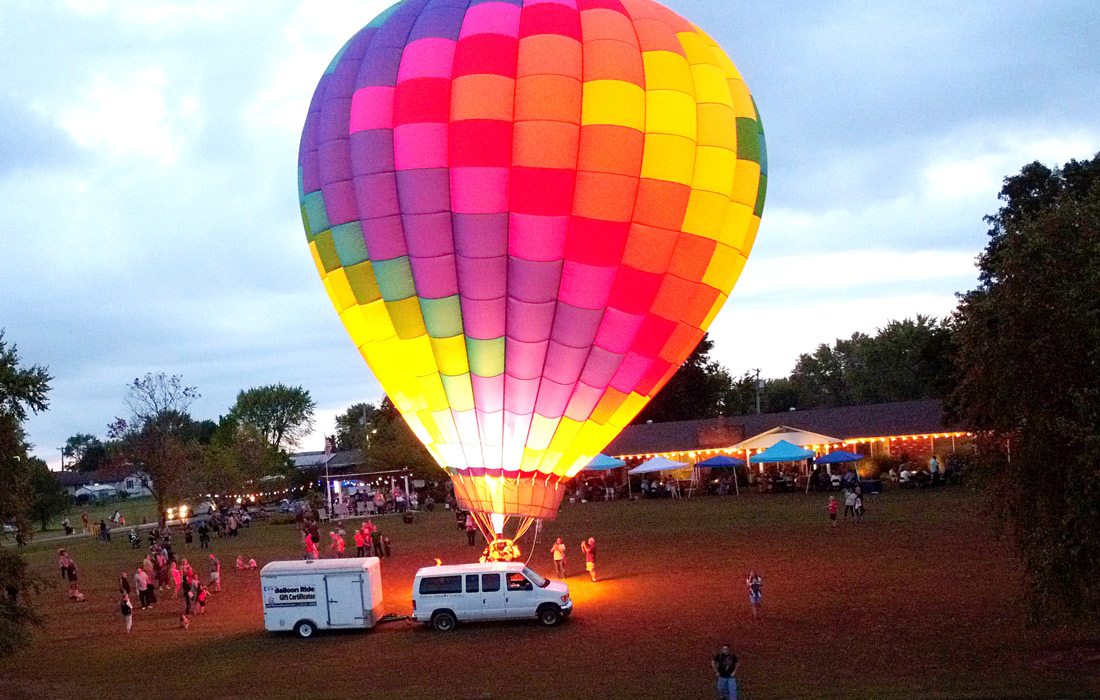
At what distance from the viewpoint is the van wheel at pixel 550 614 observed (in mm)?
19250

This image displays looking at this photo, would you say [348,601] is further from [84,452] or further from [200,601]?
[84,452]

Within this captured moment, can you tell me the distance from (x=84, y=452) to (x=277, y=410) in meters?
67.3

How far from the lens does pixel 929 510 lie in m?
33.9

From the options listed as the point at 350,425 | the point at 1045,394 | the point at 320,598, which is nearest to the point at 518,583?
the point at 320,598

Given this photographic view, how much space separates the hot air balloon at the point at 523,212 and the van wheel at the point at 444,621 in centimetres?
264

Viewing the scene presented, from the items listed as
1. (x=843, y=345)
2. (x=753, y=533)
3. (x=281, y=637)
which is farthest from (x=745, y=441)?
(x=843, y=345)

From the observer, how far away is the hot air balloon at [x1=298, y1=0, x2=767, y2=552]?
2072cm

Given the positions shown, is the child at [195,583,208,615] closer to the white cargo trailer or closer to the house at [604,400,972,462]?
the white cargo trailer

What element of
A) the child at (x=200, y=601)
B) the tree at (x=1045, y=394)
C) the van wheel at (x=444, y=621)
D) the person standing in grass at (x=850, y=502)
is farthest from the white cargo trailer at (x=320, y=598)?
the person standing in grass at (x=850, y=502)

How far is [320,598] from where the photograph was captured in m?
19.8

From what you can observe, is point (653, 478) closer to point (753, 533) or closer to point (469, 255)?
point (753, 533)

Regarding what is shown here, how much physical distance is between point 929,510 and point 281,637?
2168 cm

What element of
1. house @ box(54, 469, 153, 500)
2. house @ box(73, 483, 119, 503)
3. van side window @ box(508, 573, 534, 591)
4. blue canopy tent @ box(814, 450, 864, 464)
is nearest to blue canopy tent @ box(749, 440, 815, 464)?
blue canopy tent @ box(814, 450, 864, 464)

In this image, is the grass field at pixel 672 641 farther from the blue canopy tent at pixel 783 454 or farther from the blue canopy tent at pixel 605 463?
the blue canopy tent at pixel 605 463
